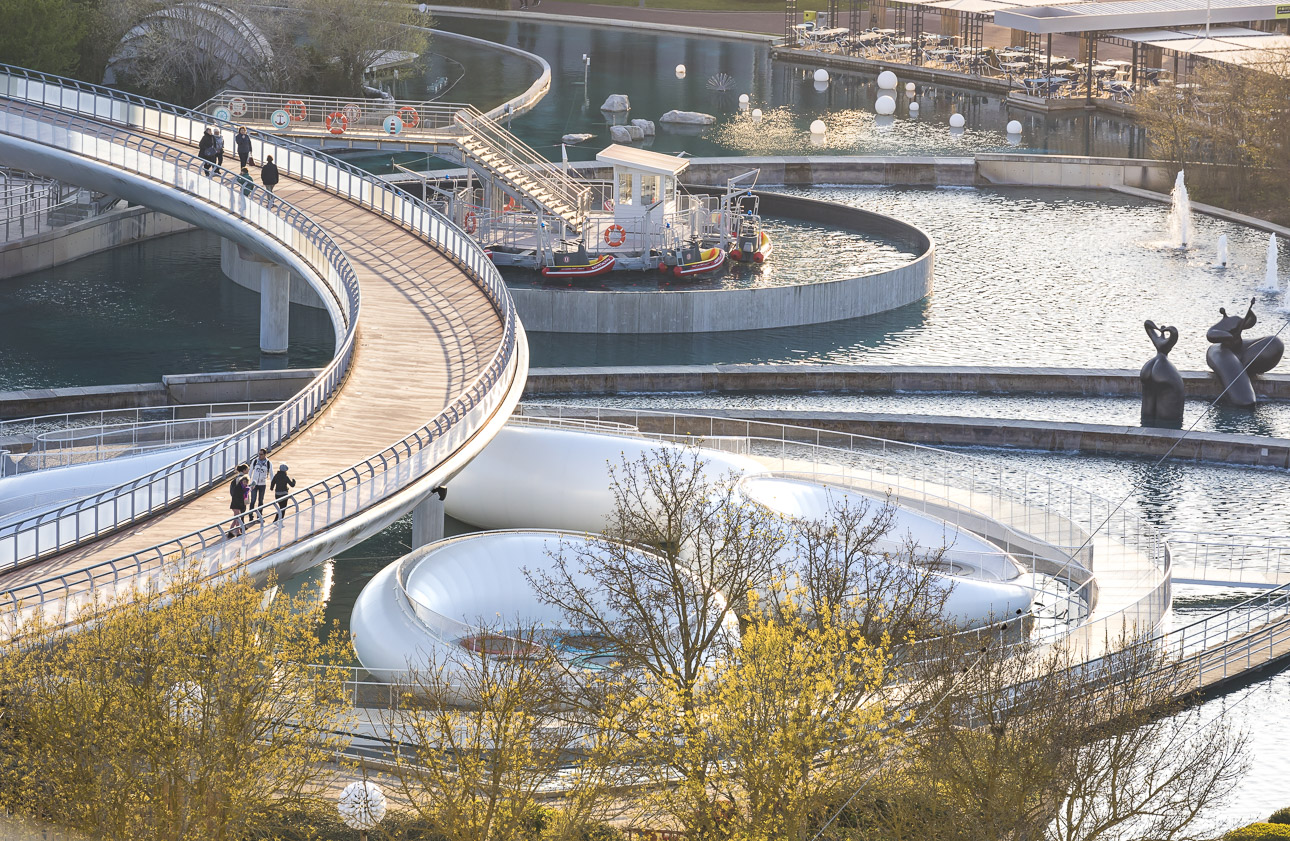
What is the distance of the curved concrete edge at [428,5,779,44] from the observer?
124 metres

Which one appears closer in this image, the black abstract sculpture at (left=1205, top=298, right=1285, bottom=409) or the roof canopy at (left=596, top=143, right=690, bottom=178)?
the black abstract sculpture at (left=1205, top=298, right=1285, bottom=409)

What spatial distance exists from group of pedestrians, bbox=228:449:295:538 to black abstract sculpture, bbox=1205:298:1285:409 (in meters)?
30.2

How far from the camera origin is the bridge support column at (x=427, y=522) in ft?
127

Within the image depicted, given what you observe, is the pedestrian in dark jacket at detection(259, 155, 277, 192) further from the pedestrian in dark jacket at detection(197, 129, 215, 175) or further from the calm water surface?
the calm water surface

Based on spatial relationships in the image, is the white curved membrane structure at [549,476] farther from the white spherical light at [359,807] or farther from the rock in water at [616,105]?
the rock in water at [616,105]

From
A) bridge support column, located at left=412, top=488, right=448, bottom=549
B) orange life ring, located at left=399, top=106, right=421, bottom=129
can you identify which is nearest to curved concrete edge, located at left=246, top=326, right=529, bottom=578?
bridge support column, located at left=412, top=488, right=448, bottom=549

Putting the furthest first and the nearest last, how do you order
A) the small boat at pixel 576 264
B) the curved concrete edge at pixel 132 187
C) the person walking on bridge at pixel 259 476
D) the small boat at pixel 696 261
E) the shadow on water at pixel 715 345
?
the small boat at pixel 696 261 < the small boat at pixel 576 264 < the shadow on water at pixel 715 345 < the curved concrete edge at pixel 132 187 < the person walking on bridge at pixel 259 476

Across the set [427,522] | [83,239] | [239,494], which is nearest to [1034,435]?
[427,522]

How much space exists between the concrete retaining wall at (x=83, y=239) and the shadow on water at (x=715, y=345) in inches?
778

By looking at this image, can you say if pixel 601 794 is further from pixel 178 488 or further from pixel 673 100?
pixel 673 100

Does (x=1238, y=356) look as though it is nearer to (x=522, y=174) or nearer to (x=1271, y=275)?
(x=1271, y=275)

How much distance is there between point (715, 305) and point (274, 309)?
1463 cm

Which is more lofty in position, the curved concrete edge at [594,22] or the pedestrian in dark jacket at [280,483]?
the curved concrete edge at [594,22]

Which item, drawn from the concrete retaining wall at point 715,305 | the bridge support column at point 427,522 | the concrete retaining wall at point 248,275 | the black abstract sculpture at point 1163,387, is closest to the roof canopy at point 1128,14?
the concrete retaining wall at point 715,305
